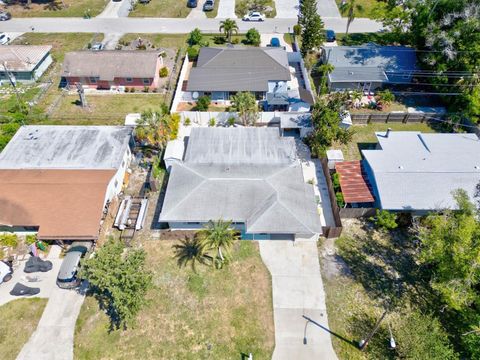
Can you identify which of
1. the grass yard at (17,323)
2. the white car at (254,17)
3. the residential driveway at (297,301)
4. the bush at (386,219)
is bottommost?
the grass yard at (17,323)

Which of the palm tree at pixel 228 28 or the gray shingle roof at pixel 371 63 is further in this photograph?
the palm tree at pixel 228 28

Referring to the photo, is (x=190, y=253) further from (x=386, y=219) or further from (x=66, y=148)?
(x=66, y=148)

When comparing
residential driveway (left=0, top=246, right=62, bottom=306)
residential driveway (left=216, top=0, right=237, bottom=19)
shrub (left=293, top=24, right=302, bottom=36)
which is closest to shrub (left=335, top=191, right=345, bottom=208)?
residential driveway (left=0, top=246, right=62, bottom=306)

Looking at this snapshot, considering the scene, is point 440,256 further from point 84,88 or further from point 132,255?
point 84,88

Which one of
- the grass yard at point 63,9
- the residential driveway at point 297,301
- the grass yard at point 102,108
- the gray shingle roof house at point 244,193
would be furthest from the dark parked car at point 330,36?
the grass yard at point 63,9

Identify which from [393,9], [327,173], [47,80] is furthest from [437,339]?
[47,80]

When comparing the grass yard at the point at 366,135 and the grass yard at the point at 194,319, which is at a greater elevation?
the grass yard at the point at 366,135

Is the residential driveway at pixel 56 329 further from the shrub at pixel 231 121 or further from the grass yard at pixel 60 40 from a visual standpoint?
the grass yard at pixel 60 40
